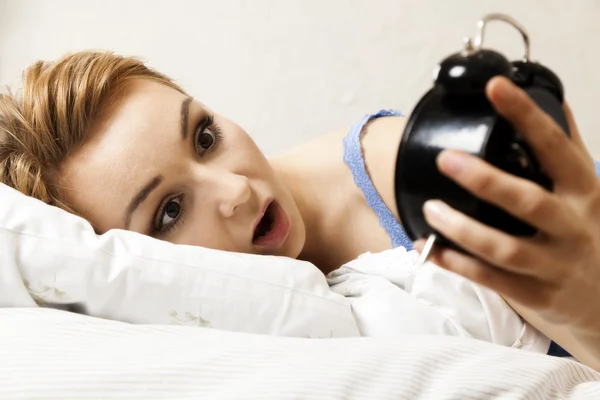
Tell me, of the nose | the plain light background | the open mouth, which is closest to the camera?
the nose

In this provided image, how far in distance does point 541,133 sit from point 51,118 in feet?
2.79

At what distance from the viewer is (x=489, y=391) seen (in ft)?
1.72

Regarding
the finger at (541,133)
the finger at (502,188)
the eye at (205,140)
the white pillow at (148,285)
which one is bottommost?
the white pillow at (148,285)

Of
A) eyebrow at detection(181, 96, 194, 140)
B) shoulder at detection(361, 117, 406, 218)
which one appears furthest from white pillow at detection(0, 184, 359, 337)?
shoulder at detection(361, 117, 406, 218)

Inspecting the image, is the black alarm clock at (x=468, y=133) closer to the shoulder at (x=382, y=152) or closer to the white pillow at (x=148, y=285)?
the white pillow at (x=148, y=285)

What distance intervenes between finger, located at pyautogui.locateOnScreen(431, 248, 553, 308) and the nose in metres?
0.50

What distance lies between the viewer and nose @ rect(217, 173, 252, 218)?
3.01 feet

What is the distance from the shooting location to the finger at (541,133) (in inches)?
15.1

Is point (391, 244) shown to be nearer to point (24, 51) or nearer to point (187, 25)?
point (187, 25)

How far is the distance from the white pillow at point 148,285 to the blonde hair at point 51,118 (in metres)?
0.18

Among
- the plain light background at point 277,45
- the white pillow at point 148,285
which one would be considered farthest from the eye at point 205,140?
the plain light background at point 277,45

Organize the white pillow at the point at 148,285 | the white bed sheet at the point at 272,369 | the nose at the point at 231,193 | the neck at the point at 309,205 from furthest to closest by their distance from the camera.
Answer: the neck at the point at 309,205, the nose at the point at 231,193, the white pillow at the point at 148,285, the white bed sheet at the point at 272,369

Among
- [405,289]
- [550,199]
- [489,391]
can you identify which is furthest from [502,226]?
[405,289]

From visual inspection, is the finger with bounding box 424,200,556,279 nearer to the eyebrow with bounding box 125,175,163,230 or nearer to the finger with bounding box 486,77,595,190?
the finger with bounding box 486,77,595,190
